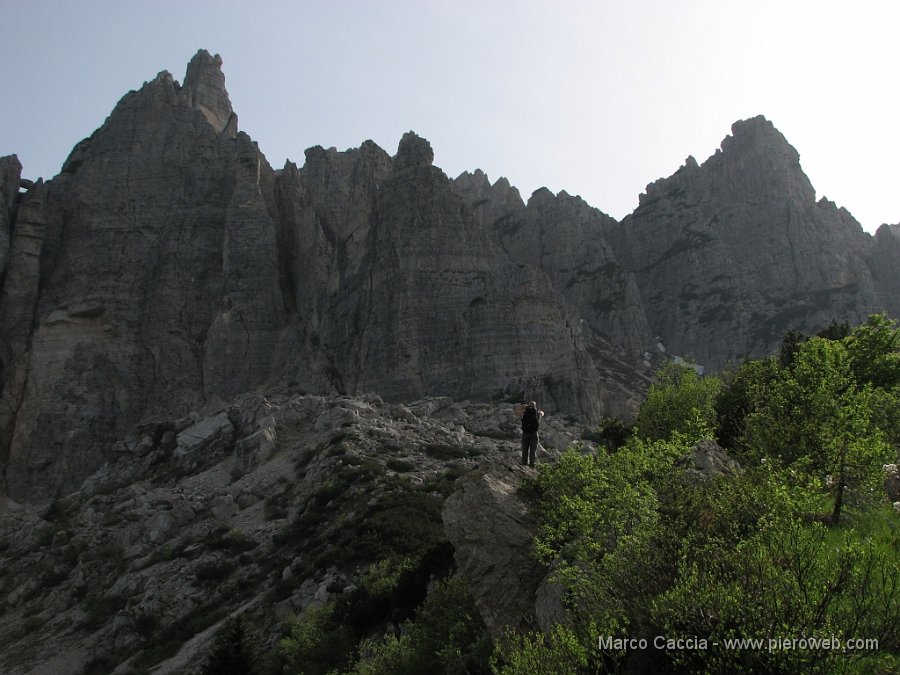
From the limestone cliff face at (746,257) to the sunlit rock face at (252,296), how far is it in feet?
2.37

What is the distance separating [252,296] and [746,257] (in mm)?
86841

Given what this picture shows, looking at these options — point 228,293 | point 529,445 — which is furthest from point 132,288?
point 529,445

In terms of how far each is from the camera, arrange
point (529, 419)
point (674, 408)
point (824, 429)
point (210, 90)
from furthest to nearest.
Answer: point (210, 90)
point (674, 408)
point (529, 419)
point (824, 429)

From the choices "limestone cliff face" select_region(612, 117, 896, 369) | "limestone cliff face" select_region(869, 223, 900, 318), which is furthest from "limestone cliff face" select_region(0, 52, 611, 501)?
"limestone cliff face" select_region(869, 223, 900, 318)

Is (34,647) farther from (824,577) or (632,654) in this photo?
(824,577)

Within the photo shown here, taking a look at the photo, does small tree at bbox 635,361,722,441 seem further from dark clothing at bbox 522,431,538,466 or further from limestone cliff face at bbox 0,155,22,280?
limestone cliff face at bbox 0,155,22,280

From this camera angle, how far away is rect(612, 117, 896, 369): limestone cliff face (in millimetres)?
110500

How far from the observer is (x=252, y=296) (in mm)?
81875

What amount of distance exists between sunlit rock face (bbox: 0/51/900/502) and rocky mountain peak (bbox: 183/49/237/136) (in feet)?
1.17

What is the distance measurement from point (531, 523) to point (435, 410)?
40165mm

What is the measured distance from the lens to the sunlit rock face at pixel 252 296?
70.5 meters

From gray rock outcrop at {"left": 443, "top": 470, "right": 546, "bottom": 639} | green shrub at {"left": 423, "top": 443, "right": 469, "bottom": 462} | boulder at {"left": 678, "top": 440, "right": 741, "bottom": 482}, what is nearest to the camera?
gray rock outcrop at {"left": 443, "top": 470, "right": 546, "bottom": 639}

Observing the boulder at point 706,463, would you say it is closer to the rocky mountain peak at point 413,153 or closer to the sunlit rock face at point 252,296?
the sunlit rock face at point 252,296

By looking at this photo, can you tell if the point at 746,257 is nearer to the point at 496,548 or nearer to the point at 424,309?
the point at 424,309
